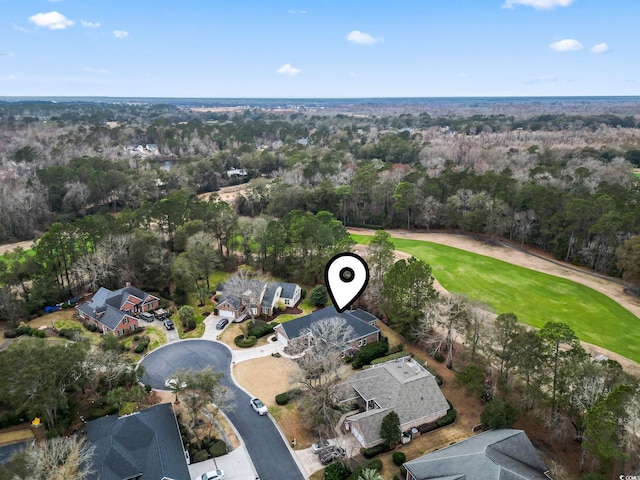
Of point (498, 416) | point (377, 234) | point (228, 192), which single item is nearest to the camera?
point (498, 416)

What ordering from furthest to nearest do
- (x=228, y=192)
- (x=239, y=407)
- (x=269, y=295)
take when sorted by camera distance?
(x=228, y=192), (x=269, y=295), (x=239, y=407)

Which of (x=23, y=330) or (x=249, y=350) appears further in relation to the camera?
(x=23, y=330)

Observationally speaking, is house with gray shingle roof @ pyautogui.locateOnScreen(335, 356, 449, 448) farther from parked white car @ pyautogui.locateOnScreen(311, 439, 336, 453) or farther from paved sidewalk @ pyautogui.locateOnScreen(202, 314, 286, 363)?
paved sidewalk @ pyautogui.locateOnScreen(202, 314, 286, 363)

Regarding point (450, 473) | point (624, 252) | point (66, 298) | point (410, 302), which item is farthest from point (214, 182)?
point (450, 473)

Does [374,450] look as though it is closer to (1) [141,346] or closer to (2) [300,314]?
(2) [300,314]

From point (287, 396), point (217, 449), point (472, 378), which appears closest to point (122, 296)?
point (287, 396)

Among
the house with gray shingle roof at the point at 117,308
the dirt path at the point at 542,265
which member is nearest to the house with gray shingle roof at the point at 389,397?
the dirt path at the point at 542,265
